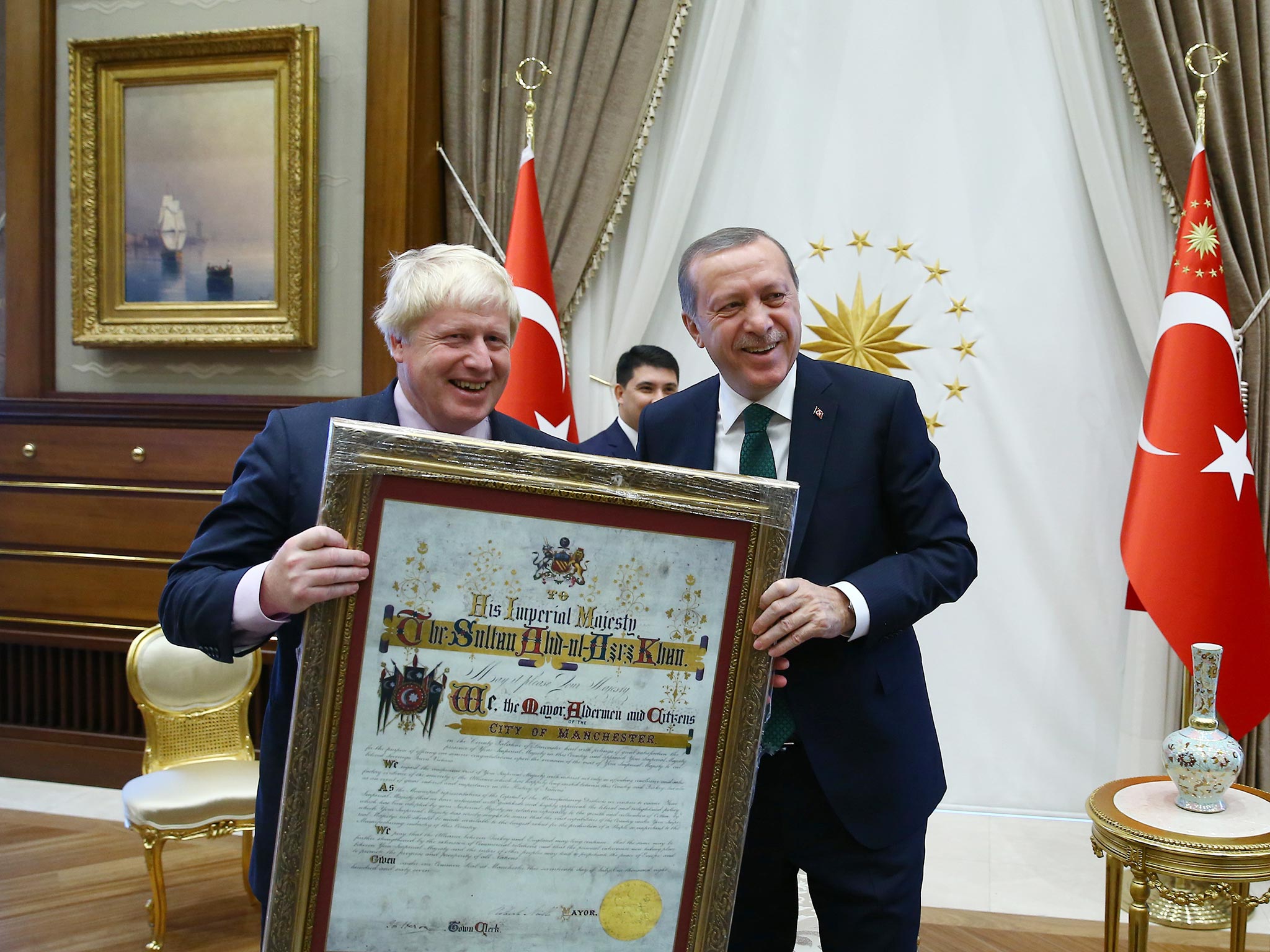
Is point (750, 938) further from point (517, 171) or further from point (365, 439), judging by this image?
point (517, 171)

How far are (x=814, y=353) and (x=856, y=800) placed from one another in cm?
287

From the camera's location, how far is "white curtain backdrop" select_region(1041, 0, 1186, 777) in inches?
154

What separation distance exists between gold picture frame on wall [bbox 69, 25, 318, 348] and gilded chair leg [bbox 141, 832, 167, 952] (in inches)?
76.8

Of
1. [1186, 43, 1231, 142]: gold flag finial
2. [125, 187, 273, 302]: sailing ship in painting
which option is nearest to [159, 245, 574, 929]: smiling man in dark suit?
[125, 187, 273, 302]: sailing ship in painting

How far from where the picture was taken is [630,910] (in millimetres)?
1360

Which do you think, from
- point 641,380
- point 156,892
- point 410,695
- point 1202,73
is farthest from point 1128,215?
point 156,892

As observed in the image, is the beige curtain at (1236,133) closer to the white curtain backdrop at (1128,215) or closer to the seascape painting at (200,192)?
the white curtain backdrop at (1128,215)

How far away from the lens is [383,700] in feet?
4.21

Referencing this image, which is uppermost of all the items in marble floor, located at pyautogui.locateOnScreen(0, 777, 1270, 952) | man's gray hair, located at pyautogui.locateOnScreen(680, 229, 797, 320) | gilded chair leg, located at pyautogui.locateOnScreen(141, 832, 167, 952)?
man's gray hair, located at pyautogui.locateOnScreen(680, 229, 797, 320)

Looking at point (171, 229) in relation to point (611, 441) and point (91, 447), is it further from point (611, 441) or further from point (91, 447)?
point (611, 441)

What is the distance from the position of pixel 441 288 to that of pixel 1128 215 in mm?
3382

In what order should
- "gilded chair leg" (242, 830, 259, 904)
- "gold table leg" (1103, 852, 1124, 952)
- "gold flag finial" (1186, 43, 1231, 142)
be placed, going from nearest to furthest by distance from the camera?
"gold table leg" (1103, 852, 1124, 952) → "gilded chair leg" (242, 830, 259, 904) → "gold flag finial" (1186, 43, 1231, 142)

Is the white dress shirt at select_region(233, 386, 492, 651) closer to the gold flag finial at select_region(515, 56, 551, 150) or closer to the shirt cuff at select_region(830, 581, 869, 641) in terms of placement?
the shirt cuff at select_region(830, 581, 869, 641)

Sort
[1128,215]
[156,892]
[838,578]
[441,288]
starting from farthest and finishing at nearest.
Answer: [1128,215], [156,892], [838,578], [441,288]
